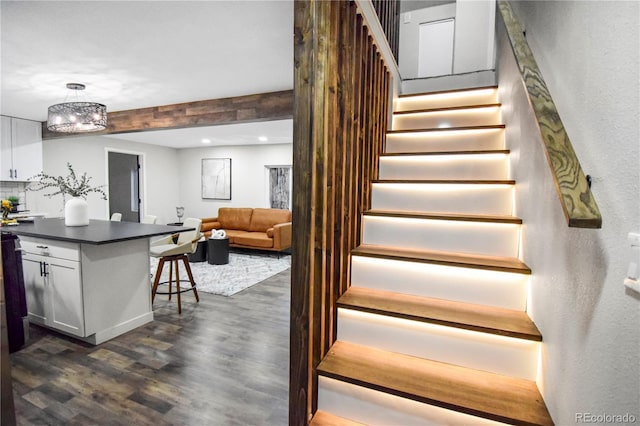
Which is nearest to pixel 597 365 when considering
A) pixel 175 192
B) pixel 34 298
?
pixel 34 298

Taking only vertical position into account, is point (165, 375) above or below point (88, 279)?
below

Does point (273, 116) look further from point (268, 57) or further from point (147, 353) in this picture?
point (147, 353)

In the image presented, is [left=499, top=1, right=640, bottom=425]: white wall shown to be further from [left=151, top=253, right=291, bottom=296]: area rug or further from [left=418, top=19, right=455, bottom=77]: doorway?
[left=418, top=19, right=455, bottom=77]: doorway

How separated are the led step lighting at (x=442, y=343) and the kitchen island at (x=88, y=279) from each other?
2.13 m

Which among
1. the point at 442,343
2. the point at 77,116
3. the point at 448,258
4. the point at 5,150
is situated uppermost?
the point at 77,116

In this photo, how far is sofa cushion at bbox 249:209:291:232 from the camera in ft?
22.9

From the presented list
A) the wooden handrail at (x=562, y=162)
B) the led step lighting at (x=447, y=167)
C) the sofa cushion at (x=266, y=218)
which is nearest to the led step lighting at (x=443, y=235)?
the led step lighting at (x=447, y=167)

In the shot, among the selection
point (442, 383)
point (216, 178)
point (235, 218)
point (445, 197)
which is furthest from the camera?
point (216, 178)

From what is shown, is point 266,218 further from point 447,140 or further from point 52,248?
point 447,140

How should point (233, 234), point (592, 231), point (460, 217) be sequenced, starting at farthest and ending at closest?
point (233, 234) → point (460, 217) → point (592, 231)

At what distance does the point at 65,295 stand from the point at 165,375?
1323mm

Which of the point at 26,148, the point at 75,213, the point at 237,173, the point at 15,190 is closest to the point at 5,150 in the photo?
the point at 26,148

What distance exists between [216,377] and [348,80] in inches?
87.7

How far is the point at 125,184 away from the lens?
327 inches
